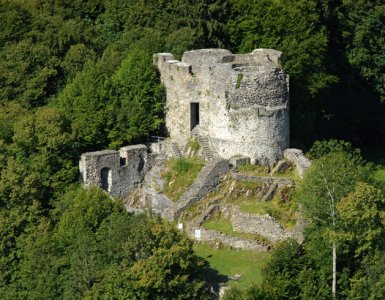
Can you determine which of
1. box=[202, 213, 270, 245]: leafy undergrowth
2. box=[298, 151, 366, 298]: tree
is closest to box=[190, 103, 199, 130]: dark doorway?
box=[202, 213, 270, 245]: leafy undergrowth

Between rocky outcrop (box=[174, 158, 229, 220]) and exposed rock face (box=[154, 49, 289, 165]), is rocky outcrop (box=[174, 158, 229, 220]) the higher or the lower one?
the lower one

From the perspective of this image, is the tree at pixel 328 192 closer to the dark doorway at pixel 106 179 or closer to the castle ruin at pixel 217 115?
the castle ruin at pixel 217 115

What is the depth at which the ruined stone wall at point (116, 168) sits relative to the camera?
190ft

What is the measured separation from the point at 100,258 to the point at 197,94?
1170 centimetres

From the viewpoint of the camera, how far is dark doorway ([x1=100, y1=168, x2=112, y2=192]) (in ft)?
192

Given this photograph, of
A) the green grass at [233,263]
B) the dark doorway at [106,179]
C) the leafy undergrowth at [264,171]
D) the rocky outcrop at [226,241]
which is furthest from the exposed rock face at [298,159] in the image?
the dark doorway at [106,179]

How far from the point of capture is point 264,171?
5725cm

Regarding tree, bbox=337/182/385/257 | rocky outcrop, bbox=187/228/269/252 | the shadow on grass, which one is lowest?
the shadow on grass

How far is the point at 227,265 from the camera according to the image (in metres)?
52.6

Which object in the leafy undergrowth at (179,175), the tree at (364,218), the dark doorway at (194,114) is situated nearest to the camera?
the tree at (364,218)

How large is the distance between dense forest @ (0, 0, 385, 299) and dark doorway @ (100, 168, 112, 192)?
4.25ft

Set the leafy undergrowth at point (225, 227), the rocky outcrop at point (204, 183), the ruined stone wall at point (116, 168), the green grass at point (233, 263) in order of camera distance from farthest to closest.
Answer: the ruined stone wall at point (116, 168)
the rocky outcrop at point (204, 183)
the leafy undergrowth at point (225, 227)
the green grass at point (233, 263)

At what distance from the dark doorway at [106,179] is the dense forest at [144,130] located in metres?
1.29

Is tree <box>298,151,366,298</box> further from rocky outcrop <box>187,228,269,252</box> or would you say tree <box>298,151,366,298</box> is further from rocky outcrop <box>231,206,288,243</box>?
rocky outcrop <box>187,228,269,252</box>
